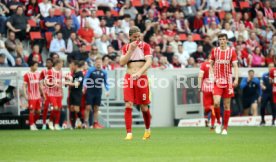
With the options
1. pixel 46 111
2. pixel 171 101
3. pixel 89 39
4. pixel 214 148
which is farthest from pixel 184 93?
pixel 214 148

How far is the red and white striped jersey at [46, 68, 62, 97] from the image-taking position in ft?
93.4

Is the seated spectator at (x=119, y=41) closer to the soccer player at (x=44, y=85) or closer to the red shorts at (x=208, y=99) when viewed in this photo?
the soccer player at (x=44, y=85)

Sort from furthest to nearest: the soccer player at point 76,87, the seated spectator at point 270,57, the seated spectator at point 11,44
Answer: the seated spectator at point 270,57
the seated spectator at point 11,44
the soccer player at point 76,87

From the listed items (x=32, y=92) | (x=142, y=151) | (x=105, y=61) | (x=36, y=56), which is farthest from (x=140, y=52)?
(x=105, y=61)

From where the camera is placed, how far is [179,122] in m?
33.1

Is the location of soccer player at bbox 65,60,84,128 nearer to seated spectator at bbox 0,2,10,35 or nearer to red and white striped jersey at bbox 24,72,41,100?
red and white striped jersey at bbox 24,72,41,100

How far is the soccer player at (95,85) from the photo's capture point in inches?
1155

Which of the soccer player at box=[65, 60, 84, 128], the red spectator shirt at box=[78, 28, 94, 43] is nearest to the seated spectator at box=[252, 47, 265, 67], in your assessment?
the red spectator shirt at box=[78, 28, 94, 43]

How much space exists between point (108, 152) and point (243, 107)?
65.1 feet

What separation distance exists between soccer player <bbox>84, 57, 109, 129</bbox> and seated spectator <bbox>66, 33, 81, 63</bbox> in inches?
83.9

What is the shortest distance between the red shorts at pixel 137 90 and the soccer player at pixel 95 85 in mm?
10624

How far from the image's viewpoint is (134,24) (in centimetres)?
3450

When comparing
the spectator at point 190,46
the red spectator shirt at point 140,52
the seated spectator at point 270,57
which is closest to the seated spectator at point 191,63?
the spectator at point 190,46

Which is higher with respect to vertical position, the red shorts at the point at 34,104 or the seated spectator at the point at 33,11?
the seated spectator at the point at 33,11
